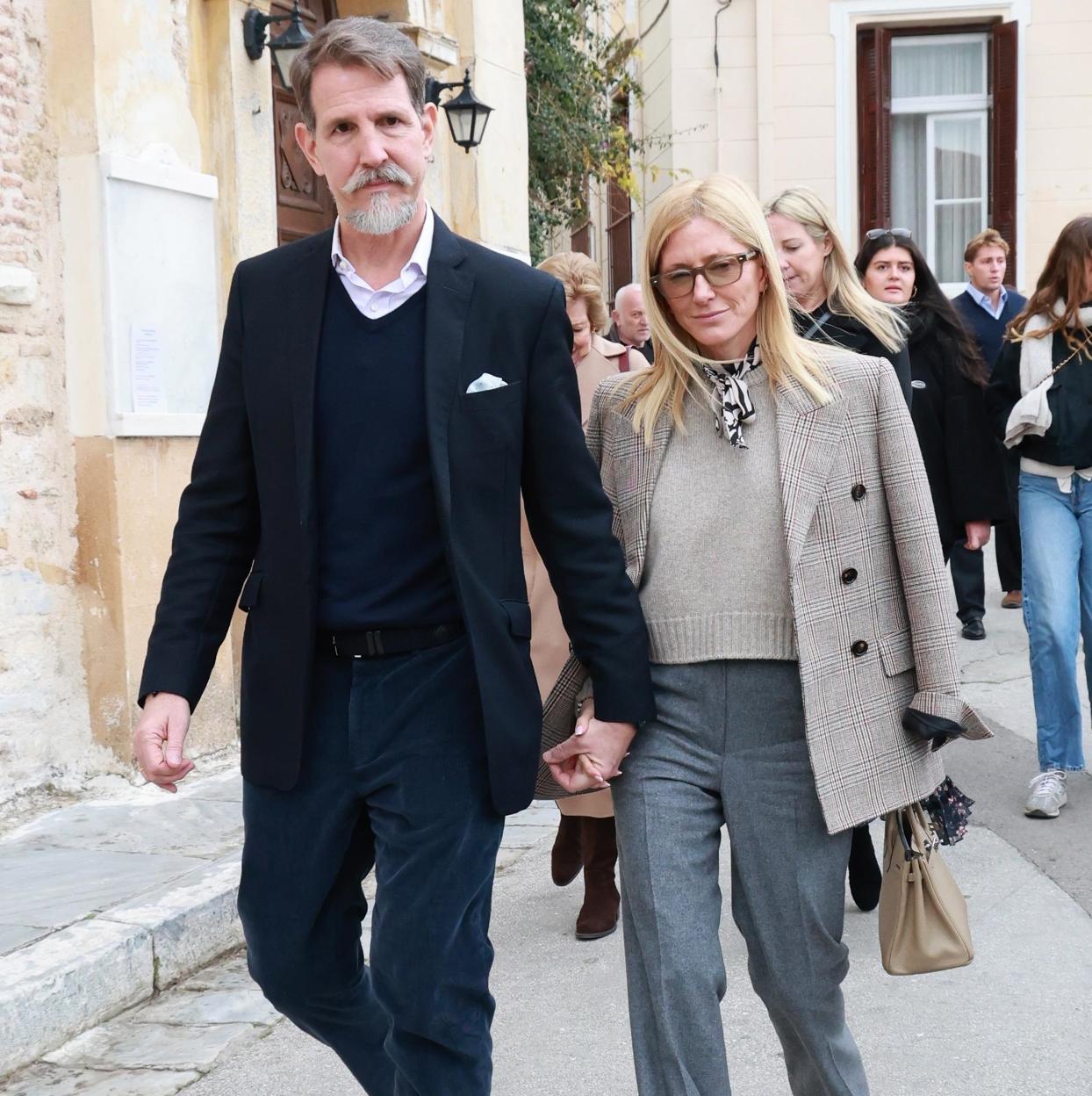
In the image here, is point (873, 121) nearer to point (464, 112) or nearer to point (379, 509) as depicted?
point (464, 112)

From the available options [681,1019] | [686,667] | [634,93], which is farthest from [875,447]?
[634,93]

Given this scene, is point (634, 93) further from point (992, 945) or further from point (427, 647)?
point (427, 647)

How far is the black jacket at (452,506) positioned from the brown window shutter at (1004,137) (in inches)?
528

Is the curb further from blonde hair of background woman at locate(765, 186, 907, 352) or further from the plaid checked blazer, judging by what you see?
blonde hair of background woman at locate(765, 186, 907, 352)

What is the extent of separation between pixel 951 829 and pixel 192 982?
2581 millimetres

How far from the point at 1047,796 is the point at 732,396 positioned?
3.70 metres

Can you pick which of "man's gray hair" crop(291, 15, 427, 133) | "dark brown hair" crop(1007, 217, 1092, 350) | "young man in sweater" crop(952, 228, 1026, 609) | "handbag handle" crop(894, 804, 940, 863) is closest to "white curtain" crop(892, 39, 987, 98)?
"young man in sweater" crop(952, 228, 1026, 609)

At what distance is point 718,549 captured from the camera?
119 inches

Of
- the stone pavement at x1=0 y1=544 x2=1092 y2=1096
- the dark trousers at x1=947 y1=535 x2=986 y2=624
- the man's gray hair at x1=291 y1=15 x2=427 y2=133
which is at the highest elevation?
the man's gray hair at x1=291 y1=15 x2=427 y2=133

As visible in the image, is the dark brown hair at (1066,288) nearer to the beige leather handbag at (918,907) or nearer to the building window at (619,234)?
the beige leather handbag at (918,907)

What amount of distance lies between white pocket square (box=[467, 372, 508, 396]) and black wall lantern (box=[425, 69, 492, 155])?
23.8 ft

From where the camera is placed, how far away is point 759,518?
3012 mm

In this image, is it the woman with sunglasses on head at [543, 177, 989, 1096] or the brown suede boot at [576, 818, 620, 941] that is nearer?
the woman with sunglasses on head at [543, 177, 989, 1096]

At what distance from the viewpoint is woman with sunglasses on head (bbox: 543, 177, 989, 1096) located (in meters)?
2.94
